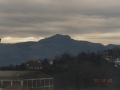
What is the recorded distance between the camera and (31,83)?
118 ft

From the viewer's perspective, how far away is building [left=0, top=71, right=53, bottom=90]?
3502 cm

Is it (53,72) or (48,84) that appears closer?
(48,84)

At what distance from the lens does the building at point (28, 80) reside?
35.0 m

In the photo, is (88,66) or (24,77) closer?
(24,77)

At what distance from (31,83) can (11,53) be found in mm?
146462

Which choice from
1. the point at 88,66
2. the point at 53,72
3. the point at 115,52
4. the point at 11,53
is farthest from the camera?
the point at 11,53

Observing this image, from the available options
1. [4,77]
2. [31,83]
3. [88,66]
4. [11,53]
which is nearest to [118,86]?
[88,66]

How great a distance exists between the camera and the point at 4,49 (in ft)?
625

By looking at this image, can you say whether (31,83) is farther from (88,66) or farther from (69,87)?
(88,66)

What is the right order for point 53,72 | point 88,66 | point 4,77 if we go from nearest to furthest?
point 4,77 < point 88,66 < point 53,72

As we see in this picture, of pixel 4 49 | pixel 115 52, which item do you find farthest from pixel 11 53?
pixel 115 52

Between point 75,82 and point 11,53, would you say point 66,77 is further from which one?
point 11,53

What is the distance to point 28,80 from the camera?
1423 inches

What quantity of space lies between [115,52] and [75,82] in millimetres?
39271
